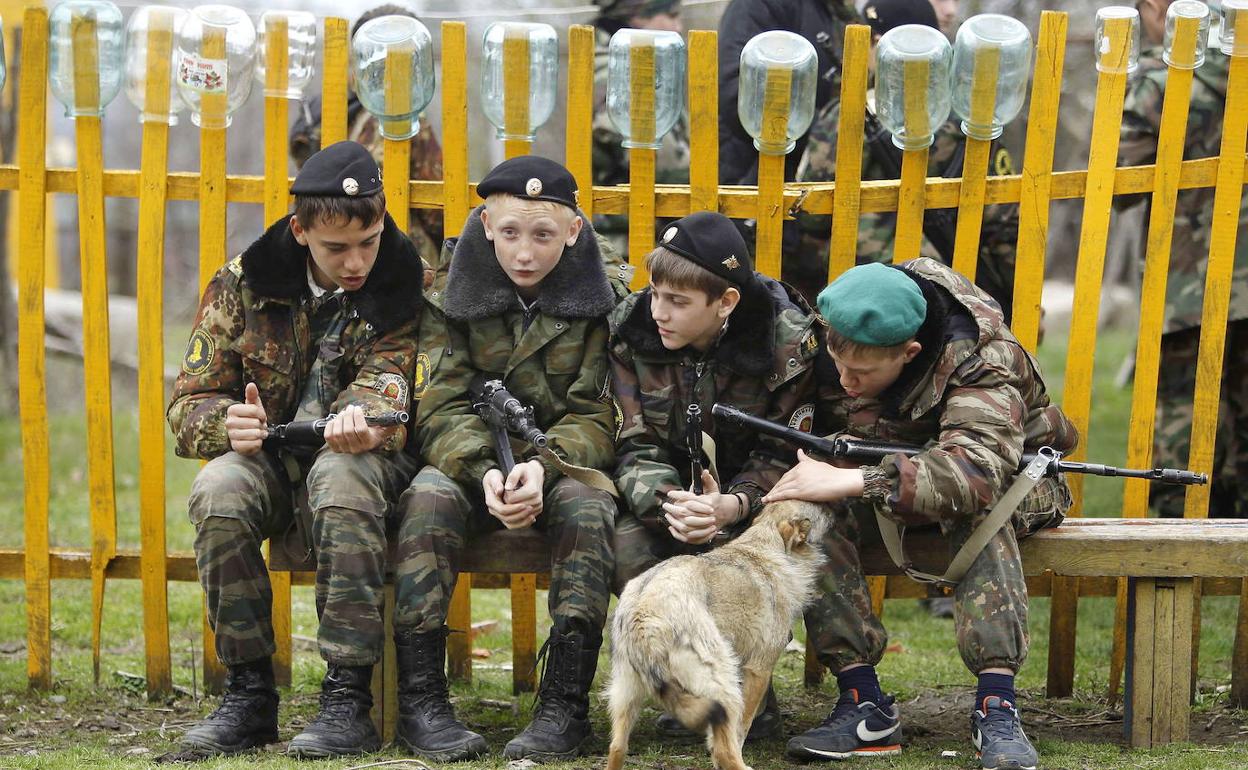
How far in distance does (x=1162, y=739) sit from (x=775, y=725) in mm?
1207

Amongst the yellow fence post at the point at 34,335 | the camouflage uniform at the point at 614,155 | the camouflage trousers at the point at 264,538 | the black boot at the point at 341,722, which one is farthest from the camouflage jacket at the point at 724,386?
the camouflage uniform at the point at 614,155

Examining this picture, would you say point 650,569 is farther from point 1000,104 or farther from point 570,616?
point 1000,104

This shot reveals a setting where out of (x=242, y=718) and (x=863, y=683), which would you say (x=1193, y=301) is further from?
(x=242, y=718)

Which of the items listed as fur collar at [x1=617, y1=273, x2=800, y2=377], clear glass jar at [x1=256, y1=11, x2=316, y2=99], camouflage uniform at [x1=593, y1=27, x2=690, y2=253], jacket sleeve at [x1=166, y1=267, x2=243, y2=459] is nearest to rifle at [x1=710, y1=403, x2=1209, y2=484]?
fur collar at [x1=617, y1=273, x2=800, y2=377]

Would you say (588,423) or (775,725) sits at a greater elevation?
(588,423)

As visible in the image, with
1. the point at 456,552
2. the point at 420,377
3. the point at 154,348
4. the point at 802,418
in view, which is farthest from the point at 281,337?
the point at 802,418

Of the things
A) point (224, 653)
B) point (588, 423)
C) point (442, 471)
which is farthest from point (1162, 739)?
point (224, 653)

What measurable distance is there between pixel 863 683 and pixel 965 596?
1.37 ft

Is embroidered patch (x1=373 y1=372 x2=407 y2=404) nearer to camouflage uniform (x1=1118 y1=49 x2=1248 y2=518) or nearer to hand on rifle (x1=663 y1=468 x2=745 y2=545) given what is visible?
hand on rifle (x1=663 y1=468 x2=745 y2=545)

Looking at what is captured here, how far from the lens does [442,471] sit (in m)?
4.54

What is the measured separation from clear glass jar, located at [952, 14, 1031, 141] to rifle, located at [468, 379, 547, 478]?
1.89 meters

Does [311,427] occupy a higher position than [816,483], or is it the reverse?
[311,427]

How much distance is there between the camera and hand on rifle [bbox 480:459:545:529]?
14.4 ft

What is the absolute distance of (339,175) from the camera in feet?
14.9
